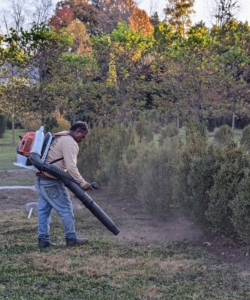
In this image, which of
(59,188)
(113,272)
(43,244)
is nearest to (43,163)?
(59,188)

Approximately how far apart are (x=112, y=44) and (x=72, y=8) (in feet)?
78.3

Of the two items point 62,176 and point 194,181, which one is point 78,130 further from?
point 194,181

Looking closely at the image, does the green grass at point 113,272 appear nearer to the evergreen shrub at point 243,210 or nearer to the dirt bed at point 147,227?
the dirt bed at point 147,227

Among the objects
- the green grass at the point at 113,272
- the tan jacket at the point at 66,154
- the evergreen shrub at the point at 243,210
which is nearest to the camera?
the green grass at the point at 113,272

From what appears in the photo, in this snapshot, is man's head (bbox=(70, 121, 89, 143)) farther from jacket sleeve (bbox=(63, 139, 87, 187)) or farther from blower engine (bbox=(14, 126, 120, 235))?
blower engine (bbox=(14, 126, 120, 235))

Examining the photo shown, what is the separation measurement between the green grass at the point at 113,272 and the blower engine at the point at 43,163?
20.6 inches

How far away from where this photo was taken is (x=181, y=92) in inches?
742

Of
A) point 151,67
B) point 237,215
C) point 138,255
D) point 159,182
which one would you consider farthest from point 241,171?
point 151,67

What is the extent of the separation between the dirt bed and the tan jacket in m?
1.25

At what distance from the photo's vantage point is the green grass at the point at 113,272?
379 cm

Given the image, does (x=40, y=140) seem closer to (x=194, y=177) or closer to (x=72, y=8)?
(x=194, y=177)

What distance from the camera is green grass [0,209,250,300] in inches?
149

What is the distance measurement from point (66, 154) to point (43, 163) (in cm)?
29

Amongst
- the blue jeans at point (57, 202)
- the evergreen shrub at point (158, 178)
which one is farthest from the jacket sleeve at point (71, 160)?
the evergreen shrub at point (158, 178)
